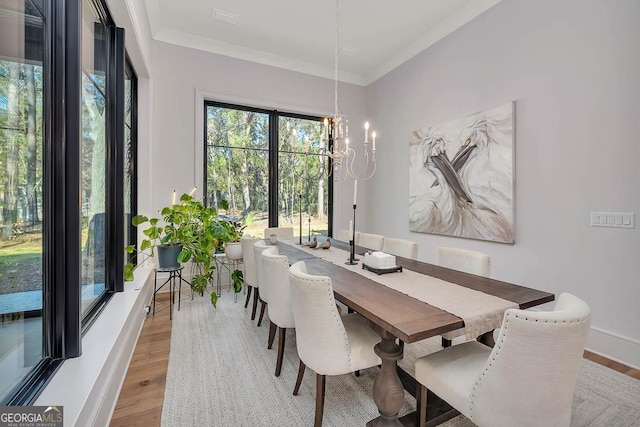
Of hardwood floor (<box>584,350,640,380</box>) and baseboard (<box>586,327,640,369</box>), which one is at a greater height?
baseboard (<box>586,327,640,369</box>)

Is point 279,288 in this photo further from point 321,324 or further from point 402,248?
point 402,248

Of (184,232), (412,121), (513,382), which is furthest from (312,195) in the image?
(513,382)

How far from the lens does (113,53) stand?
2.51 metres

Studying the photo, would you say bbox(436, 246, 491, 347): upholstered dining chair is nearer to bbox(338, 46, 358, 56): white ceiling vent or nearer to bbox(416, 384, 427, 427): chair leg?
bbox(416, 384, 427, 427): chair leg

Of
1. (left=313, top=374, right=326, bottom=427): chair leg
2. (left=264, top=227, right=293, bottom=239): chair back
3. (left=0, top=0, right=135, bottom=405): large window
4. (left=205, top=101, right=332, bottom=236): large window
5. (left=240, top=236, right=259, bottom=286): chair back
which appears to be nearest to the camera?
(left=0, top=0, right=135, bottom=405): large window

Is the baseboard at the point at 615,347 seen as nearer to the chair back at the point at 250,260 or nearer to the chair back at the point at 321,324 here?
the chair back at the point at 321,324

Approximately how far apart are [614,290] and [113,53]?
4.41 meters

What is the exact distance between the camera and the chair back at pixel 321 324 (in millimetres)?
1429

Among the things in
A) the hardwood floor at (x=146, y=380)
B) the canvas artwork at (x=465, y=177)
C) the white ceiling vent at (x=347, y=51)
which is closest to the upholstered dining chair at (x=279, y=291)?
the hardwood floor at (x=146, y=380)

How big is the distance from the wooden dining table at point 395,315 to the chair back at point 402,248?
74cm

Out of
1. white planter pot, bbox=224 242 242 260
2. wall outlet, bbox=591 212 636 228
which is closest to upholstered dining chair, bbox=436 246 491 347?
wall outlet, bbox=591 212 636 228

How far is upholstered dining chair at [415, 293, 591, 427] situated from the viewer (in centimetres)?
98
